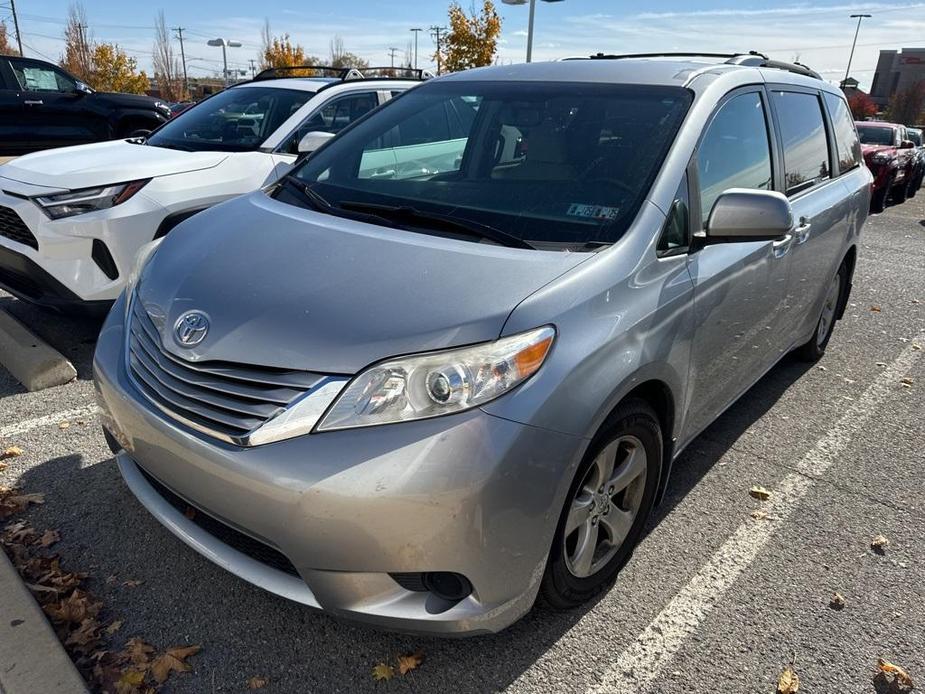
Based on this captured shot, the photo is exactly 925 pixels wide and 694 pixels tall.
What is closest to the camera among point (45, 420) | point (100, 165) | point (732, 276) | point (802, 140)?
point (732, 276)

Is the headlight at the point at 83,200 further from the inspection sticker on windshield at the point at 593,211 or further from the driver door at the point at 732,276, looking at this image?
the driver door at the point at 732,276

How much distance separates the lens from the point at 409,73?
734 centimetres

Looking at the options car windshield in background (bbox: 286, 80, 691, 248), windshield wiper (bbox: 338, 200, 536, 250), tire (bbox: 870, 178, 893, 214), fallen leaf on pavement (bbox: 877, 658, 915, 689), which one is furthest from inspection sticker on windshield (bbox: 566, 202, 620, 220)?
tire (bbox: 870, 178, 893, 214)

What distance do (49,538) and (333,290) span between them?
1646 millimetres

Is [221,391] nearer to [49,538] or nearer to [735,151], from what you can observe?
[49,538]

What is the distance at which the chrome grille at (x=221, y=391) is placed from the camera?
196 centimetres

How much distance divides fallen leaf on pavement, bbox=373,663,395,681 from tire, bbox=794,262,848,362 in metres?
3.61

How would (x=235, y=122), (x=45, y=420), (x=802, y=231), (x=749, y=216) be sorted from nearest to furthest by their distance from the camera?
(x=749, y=216), (x=802, y=231), (x=45, y=420), (x=235, y=122)

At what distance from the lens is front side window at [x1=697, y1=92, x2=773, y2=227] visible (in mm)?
2789

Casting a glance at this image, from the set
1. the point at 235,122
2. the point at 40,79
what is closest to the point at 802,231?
the point at 235,122

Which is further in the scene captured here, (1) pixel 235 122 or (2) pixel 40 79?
(2) pixel 40 79

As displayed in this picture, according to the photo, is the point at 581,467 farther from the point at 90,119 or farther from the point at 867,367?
the point at 90,119

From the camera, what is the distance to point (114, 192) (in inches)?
169

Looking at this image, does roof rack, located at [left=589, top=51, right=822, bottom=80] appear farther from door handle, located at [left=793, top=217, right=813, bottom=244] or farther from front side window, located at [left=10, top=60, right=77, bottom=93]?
front side window, located at [left=10, top=60, right=77, bottom=93]
